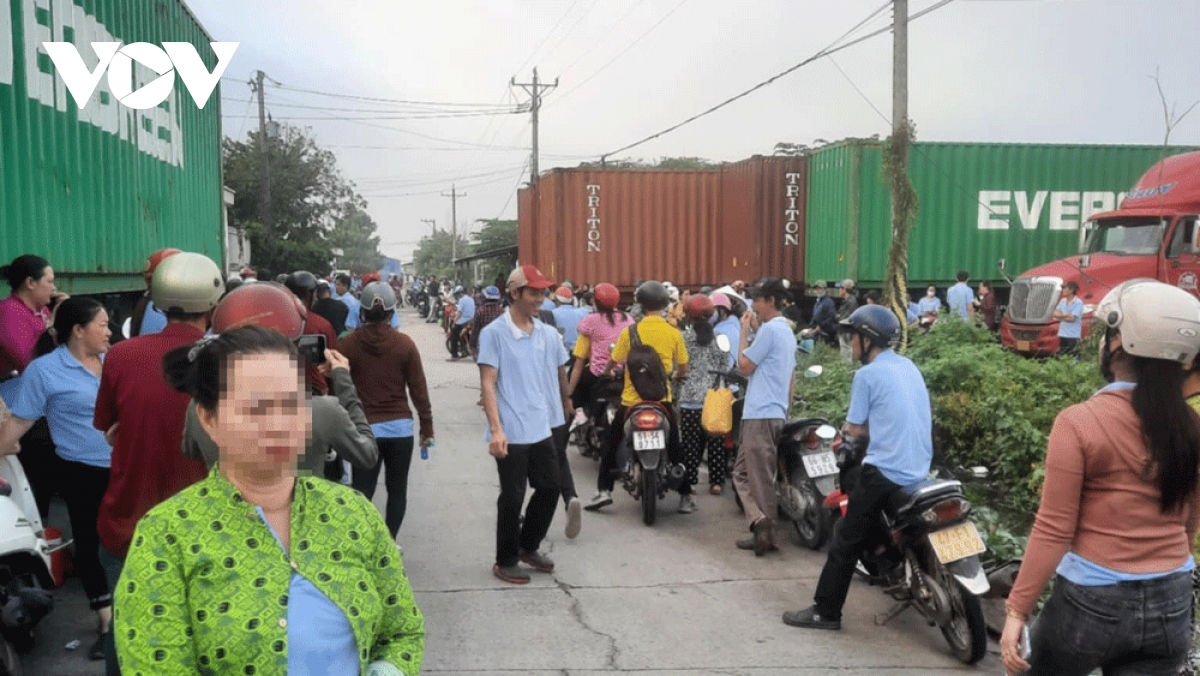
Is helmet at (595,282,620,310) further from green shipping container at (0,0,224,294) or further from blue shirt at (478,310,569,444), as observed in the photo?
green shipping container at (0,0,224,294)

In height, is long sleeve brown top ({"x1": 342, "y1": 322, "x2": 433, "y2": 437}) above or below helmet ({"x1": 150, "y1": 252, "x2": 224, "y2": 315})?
below

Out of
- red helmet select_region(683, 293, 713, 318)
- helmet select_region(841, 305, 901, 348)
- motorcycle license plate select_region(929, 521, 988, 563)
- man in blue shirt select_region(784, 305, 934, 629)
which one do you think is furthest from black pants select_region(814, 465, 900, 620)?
red helmet select_region(683, 293, 713, 318)

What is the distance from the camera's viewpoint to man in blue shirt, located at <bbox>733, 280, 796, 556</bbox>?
6.56m

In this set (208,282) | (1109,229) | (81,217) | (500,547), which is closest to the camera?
(208,282)

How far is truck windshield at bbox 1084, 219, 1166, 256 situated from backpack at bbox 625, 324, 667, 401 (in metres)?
9.61

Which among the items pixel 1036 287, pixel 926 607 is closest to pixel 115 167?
pixel 926 607

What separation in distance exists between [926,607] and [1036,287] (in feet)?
39.4

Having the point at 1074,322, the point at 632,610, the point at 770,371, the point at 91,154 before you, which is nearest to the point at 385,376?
the point at 632,610

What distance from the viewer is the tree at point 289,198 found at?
33750mm

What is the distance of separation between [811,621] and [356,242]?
5923 centimetres

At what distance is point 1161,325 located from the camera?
257 centimetres

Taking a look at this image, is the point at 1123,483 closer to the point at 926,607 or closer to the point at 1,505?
the point at 926,607

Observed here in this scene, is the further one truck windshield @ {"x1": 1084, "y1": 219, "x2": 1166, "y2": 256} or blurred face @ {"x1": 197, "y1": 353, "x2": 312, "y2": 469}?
truck windshield @ {"x1": 1084, "y1": 219, "x2": 1166, "y2": 256}

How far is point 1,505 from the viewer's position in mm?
4227
